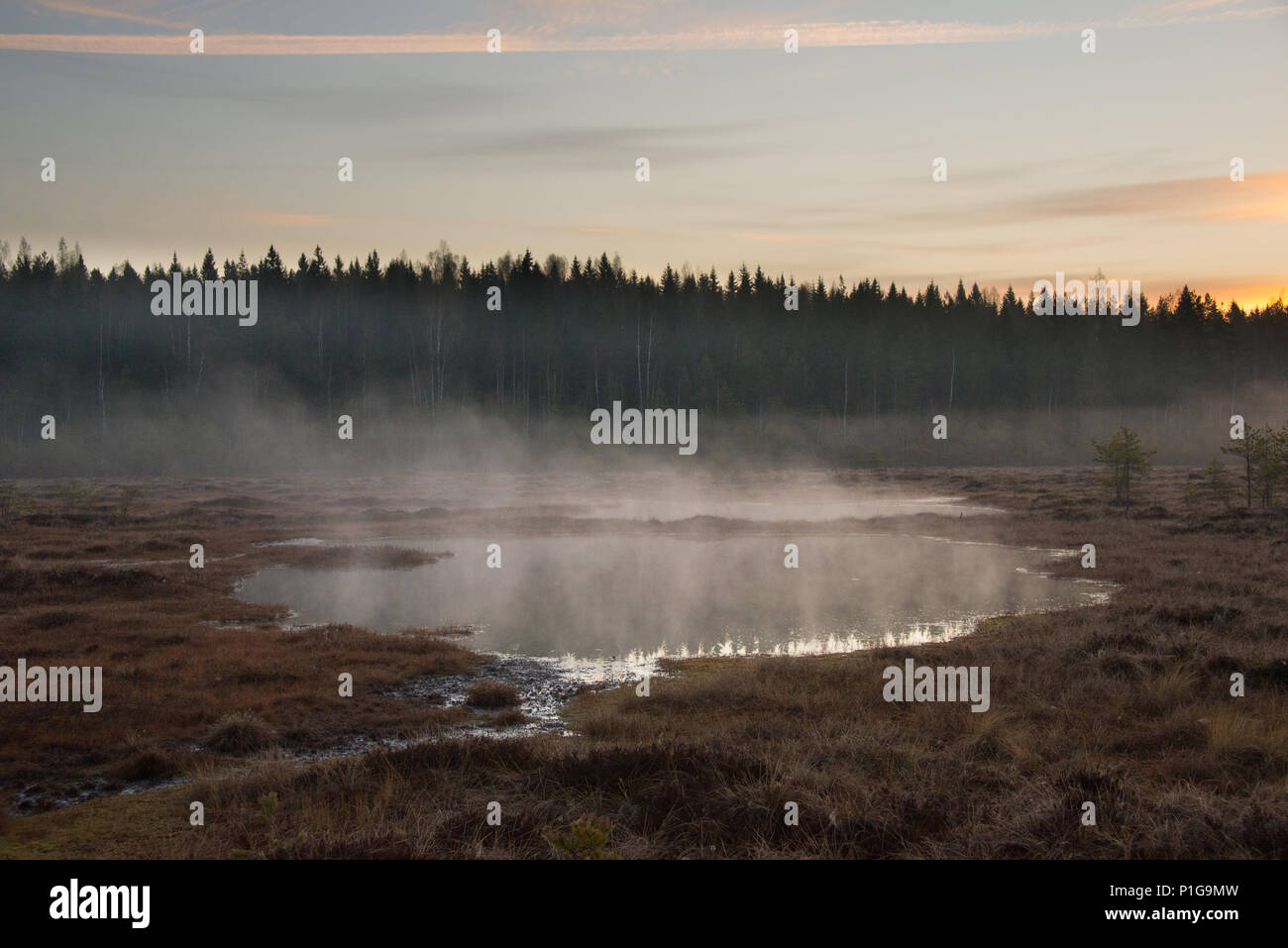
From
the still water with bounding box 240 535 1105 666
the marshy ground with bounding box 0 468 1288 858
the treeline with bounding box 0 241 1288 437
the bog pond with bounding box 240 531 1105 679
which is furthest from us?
the treeline with bounding box 0 241 1288 437

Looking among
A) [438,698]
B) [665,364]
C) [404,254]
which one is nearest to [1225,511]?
[438,698]

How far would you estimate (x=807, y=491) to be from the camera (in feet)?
214

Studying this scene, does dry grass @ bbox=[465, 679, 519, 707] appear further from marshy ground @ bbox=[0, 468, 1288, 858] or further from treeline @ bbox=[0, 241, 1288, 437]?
treeline @ bbox=[0, 241, 1288, 437]

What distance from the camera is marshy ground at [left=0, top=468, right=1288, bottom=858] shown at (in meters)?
8.28

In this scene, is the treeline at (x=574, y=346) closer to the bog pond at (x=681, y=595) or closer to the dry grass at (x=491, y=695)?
the bog pond at (x=681, y=595)

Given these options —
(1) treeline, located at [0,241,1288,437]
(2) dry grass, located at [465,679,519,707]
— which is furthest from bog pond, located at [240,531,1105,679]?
(1) treeline, located at [0,241,1288,437]

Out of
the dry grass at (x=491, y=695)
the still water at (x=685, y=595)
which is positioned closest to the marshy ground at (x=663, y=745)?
the dry grass at (x=491, y=695)

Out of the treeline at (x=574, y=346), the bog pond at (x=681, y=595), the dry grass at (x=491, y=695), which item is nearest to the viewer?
the dry grass at (x=491, y=695)

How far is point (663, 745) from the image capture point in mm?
11078

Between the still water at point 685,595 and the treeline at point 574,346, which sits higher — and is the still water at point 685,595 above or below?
below

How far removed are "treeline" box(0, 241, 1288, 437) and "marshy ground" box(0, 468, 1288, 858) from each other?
3076 inches

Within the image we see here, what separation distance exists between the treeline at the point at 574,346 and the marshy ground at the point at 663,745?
78129 mm

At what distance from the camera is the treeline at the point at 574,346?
99750mm

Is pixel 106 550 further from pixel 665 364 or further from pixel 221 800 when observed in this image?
pixel 665 364
